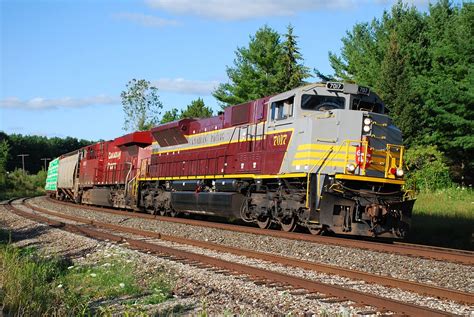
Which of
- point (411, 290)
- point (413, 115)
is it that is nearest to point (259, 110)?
point (411, 290)

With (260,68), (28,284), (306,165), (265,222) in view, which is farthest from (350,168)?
(260,68)

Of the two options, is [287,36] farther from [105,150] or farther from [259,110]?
[259,110]

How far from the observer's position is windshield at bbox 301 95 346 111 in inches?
556

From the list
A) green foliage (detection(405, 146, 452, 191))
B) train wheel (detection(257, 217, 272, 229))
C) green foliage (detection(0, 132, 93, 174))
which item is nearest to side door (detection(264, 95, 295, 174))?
train wheel (detection(257, 217, 272, 229))

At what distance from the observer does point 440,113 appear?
31.3 meters

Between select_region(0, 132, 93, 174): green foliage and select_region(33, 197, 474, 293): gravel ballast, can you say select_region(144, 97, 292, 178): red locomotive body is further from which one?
select_region(0, 132, 93, 174): green foliage

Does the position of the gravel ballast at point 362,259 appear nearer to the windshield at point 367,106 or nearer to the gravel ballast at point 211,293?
the gravel ballast at point 211,293

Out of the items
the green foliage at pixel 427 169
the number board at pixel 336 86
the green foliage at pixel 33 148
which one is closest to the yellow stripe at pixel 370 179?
the number board at pixel 336 86

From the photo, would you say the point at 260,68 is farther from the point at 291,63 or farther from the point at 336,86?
the point at 336,86

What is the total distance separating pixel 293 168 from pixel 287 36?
32392mm

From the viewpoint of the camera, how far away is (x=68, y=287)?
8.38 meters

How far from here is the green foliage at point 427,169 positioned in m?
30.1

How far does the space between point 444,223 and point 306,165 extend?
7.11m

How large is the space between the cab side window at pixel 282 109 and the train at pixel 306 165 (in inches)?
1.1
